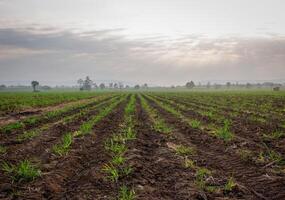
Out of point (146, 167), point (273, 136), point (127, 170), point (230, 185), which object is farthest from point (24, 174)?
point (273, 136)

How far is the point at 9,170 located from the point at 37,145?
11.7 ft

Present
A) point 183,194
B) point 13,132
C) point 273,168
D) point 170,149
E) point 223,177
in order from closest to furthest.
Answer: point 183,194 < point 223,177 < point 273,168 < point 170,149 < point 13,132

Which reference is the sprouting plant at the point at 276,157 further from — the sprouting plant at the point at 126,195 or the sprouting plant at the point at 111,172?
the sprouting plant at the point at 126,195

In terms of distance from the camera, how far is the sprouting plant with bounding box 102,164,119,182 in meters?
6.81

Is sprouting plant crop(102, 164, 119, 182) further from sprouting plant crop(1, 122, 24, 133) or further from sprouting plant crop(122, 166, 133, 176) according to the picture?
sprouting plant crop(1, 122, 24, 133)

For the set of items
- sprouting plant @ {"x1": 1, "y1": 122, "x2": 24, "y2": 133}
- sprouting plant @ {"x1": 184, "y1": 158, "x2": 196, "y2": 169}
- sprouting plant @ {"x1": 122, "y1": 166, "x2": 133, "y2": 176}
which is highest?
sprouting plant @ {"x1": 122, "y1": 166, "x2": 133, "y2": 176}

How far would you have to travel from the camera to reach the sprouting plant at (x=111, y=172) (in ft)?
22.3

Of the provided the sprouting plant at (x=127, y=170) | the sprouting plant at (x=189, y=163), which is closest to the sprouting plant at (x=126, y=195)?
the sprouting plant at (x=127, y=170)

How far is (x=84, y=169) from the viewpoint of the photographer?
25.8ft

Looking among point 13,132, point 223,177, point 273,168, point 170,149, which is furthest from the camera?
point 13,132

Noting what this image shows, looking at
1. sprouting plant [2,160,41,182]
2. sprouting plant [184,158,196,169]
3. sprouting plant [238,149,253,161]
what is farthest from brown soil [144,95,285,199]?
sprouting plant [2,160,41,182]

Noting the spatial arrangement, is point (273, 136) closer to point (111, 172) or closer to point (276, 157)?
point (276, 157)

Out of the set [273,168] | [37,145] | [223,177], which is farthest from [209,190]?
[37,145]

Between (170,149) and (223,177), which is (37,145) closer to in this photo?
(170,149)
